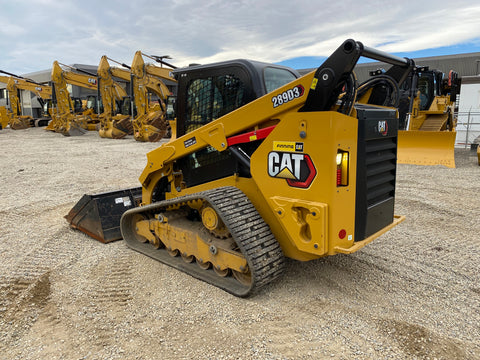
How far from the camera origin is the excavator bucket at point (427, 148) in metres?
9.68

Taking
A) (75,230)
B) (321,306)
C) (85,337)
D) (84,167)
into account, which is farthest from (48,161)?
(321,306)

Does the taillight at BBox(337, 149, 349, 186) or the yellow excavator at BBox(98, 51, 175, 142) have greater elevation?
the yellow excavator at BBox(98, 51, 175, 142)

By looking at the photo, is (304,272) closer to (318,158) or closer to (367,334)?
(367,334)

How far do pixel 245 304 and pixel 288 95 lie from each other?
1762mm

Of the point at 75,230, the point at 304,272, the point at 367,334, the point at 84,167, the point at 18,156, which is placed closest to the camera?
the point at 367,334

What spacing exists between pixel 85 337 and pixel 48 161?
34.2ft

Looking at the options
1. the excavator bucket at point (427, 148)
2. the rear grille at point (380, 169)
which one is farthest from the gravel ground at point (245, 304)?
the excavator bucket at point (427, 148)

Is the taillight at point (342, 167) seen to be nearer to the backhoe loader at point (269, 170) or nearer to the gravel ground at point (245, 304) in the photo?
the backhoe loader at point (269, 170)

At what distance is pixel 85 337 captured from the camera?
2693 mm

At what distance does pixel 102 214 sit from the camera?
4.71 meters

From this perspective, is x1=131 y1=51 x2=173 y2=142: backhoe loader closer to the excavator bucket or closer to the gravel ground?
the excavator bucket

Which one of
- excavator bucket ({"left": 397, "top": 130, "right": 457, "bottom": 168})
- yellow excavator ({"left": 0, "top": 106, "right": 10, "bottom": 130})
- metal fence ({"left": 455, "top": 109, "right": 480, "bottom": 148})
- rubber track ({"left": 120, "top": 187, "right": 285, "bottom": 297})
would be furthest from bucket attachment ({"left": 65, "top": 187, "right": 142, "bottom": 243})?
yellow excavator ({"left": 0, "top": 106, "right": 10, "bottom": 130})

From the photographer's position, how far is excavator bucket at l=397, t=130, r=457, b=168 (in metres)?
9.68

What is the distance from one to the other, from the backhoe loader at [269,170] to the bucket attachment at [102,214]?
23.9 inches
